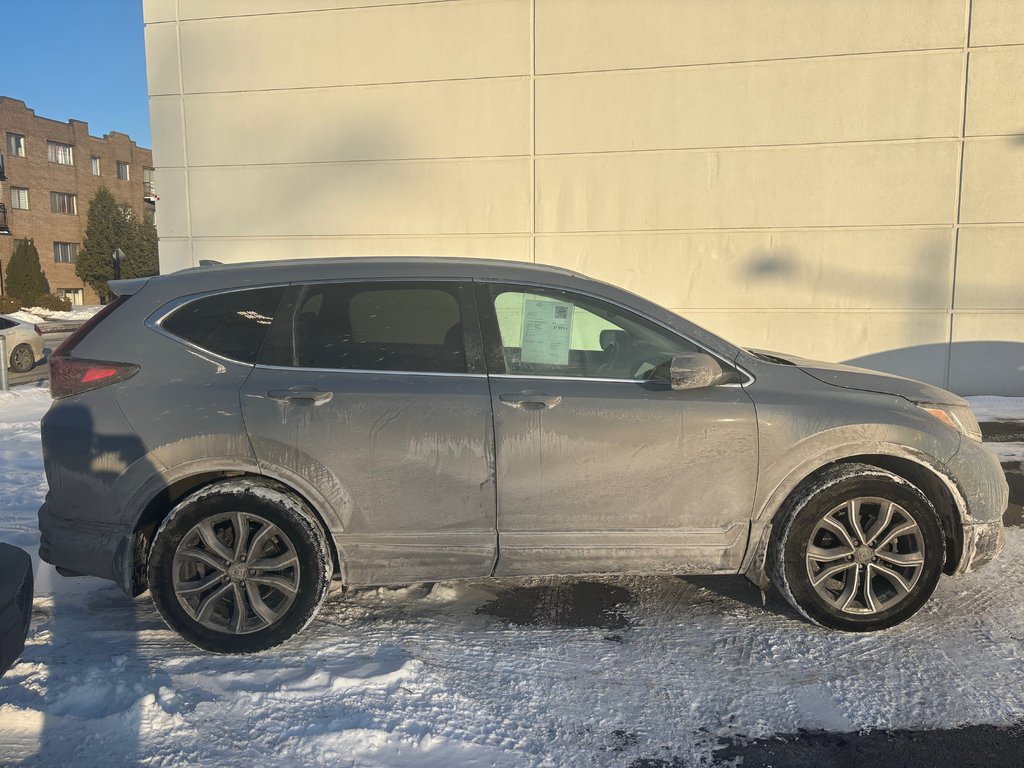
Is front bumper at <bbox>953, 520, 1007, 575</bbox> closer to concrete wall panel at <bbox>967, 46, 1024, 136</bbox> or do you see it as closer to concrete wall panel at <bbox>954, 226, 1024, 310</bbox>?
Result: concrete wall panel at <bbox>954, 226, 1024, 310</bbox>

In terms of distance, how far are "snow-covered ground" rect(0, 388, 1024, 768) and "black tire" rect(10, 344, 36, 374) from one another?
14376 millimetres

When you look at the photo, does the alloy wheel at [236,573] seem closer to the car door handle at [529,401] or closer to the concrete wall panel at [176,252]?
the car door handle at [529,401]

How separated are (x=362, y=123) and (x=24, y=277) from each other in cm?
3934

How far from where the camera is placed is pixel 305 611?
10.6 feet

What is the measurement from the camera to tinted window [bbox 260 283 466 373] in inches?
132

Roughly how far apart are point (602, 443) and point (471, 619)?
117 cm

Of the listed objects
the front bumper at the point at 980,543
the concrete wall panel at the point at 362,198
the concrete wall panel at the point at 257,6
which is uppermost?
the concrete wall panel at the point at 257,6

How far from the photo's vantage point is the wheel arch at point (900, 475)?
334 centimetres

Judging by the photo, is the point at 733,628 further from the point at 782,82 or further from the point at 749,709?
Result: the point at 782,82

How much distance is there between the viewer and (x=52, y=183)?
160 ft

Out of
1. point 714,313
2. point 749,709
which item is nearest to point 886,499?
point 749,709

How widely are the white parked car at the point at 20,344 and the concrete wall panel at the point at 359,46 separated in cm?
845

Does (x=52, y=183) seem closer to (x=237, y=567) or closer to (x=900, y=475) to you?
(x=237, y=567)

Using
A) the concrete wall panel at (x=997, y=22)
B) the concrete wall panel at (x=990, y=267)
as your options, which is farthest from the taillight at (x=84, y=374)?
the concrete wall panel at (x=997, y=22)
